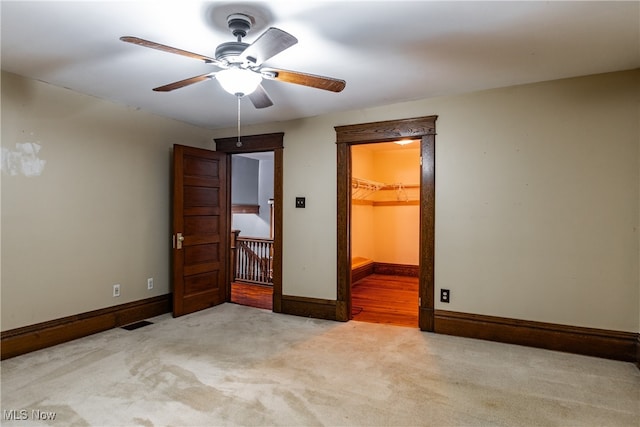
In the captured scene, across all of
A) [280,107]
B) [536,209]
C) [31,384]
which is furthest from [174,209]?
[536,209]

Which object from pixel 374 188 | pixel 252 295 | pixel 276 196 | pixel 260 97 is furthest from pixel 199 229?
pixel 374 188

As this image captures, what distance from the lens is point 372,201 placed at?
6930 millimetres

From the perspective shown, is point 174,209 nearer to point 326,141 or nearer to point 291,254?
point 291,254

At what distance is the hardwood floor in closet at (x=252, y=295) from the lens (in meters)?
4.71

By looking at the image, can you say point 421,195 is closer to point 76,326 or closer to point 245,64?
point 245,64

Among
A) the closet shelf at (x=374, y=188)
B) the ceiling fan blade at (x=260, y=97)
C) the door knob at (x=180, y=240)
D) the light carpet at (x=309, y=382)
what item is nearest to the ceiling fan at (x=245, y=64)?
the ceiling fan blade at (x=260, y=97)

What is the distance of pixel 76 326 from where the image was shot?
129 inches

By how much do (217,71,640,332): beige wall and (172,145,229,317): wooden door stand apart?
82.7 inches

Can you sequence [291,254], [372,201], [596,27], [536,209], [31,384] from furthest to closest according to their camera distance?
[372,201], [291,254], [536,209], [31,384], [596,27]

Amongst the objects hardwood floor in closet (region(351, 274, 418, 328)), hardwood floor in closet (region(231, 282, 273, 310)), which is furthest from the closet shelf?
hardwood floor in closet (region(231, 282, 273, 310))

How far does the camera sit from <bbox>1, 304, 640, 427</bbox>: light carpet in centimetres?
205

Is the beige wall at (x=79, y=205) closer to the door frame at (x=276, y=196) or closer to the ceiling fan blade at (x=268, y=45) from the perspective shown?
the door frame at (x=276, y=196)

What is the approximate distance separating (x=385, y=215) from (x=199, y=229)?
3799mm

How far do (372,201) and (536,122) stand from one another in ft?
12.9
